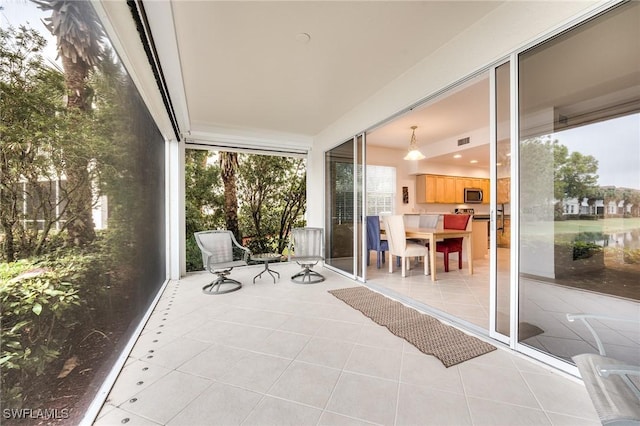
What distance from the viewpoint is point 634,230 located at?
5.29ft

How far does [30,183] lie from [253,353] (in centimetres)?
173

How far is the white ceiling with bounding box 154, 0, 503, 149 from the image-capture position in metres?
2.07

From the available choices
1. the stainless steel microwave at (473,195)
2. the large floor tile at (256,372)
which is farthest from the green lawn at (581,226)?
the stainless steel microwave at (473,195)

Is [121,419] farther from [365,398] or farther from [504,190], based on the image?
[504,190]

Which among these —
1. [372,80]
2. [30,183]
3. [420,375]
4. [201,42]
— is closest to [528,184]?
[420,375]

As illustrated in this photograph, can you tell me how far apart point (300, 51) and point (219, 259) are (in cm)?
317

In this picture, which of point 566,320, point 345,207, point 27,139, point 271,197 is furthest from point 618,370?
point 271,197

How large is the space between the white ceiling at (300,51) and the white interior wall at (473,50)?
9 cm

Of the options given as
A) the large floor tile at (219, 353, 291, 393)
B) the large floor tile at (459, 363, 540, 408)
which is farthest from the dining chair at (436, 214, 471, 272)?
the large floor tile at (219, 353, 291, 393)

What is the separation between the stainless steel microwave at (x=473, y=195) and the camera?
7.52 meters

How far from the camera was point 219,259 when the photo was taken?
4035mm

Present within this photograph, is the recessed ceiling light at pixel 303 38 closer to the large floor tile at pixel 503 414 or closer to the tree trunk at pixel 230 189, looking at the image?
the large floor tile at pixel 503 414

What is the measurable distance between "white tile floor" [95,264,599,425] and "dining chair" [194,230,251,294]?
110 cm

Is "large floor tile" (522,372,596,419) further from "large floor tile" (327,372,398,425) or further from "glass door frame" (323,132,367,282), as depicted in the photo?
"glass door frame" (323,132,367,282)
